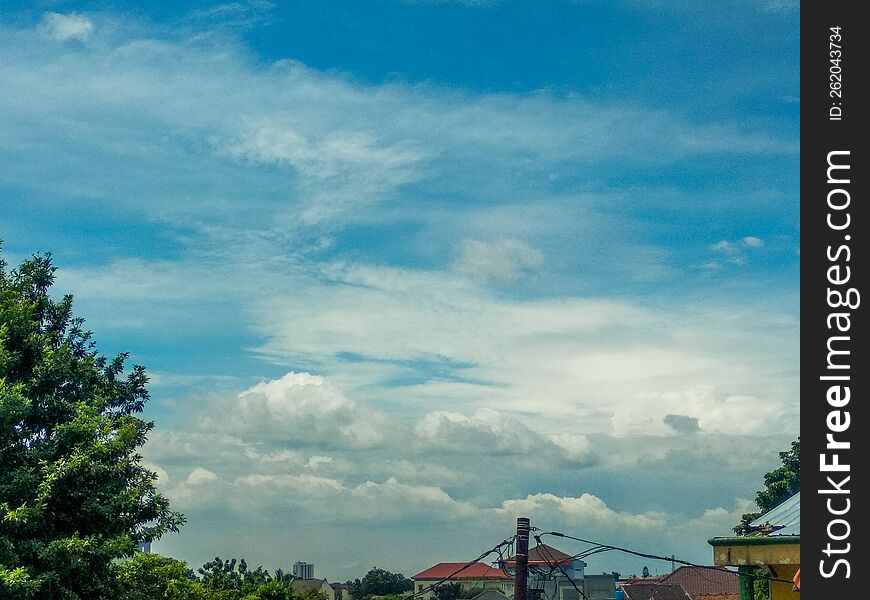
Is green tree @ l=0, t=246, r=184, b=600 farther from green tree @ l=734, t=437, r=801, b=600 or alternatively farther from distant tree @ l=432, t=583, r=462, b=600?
distant tree @ l=432, t=583, r=462, b=600

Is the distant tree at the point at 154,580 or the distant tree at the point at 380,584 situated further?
the distant tree at the point at 380,584

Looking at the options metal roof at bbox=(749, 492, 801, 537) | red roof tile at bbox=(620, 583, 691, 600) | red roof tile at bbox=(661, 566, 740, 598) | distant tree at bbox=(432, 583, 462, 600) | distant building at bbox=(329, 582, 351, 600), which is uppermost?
metal roof at bbox=(749, 492, 801, 537)

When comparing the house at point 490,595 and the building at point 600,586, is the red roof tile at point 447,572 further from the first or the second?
the house at point 490,595

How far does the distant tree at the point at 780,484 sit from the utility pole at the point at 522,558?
48.4 m

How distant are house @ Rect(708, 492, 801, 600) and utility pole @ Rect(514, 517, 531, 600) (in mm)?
4341

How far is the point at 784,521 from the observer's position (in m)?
Answer: 22.3

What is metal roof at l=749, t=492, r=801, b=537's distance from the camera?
2122 centimetres

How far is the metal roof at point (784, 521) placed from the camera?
2122 centimetres

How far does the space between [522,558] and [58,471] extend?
1165 centimetres
